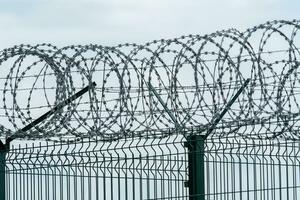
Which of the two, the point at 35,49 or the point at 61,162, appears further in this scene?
the point at 35,49

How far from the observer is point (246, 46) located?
14.0 meters

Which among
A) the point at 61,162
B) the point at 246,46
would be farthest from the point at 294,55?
the point at 61,162

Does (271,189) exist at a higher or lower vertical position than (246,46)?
lower

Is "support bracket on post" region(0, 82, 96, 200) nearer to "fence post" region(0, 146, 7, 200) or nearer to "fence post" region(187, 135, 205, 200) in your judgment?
"fence post" region(0, 146, 7, 200)

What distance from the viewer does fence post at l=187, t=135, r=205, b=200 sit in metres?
14.2

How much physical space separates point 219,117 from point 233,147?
473 mm

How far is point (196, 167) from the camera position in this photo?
563 inches

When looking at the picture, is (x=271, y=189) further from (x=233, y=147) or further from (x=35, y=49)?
(x=35, y=49)

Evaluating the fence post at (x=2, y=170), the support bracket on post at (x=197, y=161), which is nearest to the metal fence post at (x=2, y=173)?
the fence post at (x=2, y=170)

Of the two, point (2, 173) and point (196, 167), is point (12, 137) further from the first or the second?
point (196, 167)

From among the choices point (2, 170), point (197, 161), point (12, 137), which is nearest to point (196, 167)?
point (197, 161)

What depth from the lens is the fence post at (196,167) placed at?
46.7 ft

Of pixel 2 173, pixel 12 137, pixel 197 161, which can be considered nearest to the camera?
pixel 197 161

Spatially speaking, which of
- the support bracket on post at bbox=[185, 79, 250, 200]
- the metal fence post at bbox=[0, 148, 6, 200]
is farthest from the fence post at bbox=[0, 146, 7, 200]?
the support bracket on post at bbox=[185, 79, 250, 200]
